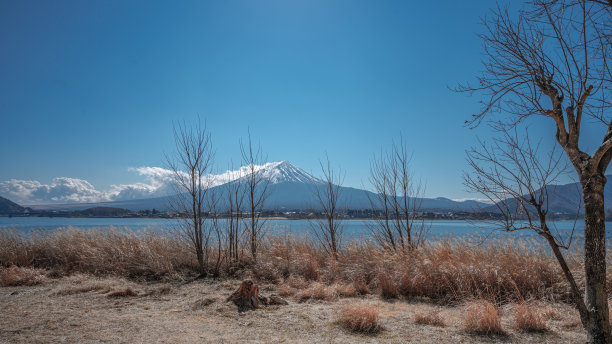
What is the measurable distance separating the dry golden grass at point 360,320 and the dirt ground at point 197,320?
117 millimetres

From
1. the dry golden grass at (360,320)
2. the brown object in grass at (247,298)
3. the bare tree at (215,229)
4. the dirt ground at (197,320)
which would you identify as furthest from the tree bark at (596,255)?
the bare tree at (215,229)

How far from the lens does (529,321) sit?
13.4 ft

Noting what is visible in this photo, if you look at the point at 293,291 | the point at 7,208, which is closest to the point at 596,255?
the point at 293,291

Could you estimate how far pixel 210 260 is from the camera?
339 inches

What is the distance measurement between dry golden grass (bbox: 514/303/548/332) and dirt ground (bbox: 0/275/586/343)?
0.34ft

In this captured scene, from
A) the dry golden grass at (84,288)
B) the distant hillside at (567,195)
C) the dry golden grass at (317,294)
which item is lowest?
the dry golden grass at (317,294)

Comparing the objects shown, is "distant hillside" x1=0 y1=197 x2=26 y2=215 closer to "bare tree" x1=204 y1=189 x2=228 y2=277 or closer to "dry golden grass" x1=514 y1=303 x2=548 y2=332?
"bare tree" x1=204 y1=189 x2=228 y2=277

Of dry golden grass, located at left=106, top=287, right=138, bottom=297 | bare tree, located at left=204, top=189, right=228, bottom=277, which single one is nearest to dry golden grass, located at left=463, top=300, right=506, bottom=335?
dry golden grass, located at left=106, top=287, right=138, bottom=297

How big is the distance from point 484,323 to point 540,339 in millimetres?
598

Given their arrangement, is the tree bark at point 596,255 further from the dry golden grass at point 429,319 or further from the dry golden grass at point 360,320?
the dry golden grass at point 360,320

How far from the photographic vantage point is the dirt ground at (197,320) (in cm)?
378

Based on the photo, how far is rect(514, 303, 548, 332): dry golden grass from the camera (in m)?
4.05

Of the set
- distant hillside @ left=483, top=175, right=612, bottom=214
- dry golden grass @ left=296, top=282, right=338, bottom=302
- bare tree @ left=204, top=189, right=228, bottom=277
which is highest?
distant hillside @ left=483, top=175, right=612, bottom=214

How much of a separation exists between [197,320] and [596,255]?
15.5ft
